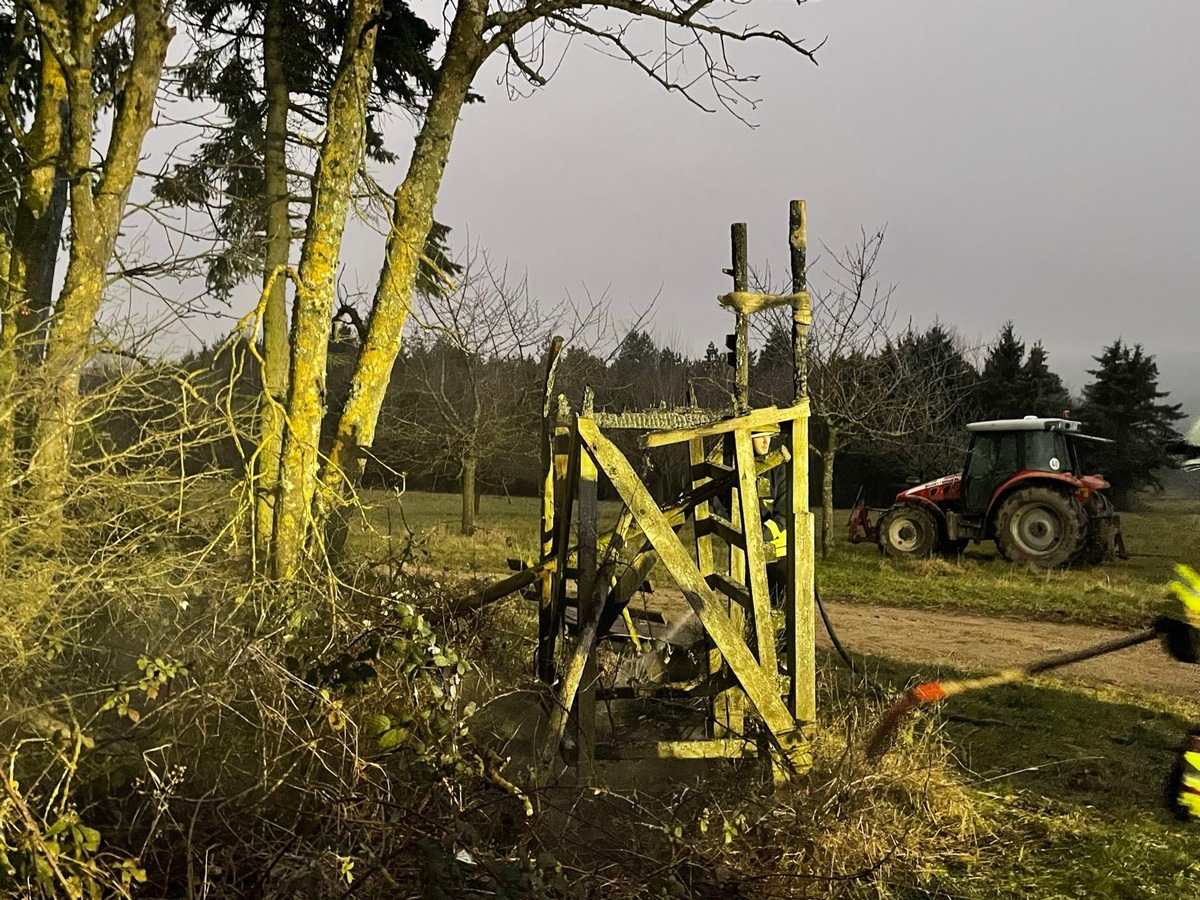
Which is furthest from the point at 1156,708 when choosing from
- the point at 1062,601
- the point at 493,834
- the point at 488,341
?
the point at 488,341

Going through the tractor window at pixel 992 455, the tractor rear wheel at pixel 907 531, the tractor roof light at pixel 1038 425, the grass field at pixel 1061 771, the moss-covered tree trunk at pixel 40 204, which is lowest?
the grass field at pixel 1061 771

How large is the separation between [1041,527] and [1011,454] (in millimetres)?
1376

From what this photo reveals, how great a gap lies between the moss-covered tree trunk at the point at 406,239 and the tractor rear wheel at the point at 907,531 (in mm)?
11298

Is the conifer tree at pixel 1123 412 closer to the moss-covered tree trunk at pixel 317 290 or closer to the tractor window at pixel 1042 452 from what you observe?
→ the tractor window at pixel 1042 452

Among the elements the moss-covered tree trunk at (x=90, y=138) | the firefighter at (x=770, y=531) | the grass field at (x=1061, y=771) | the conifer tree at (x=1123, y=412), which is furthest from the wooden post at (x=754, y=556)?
the conifer tree at (x=1123, y=412)

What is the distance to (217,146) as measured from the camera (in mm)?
14039

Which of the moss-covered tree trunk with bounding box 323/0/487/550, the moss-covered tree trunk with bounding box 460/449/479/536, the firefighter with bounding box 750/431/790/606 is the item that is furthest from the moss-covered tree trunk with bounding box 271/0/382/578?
the moss-covered tree trunk with bounding box 460/449/479/536

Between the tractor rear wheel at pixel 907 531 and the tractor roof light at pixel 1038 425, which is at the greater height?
the tractor roof light at pixel 1038 425

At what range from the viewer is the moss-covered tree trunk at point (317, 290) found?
591 cm

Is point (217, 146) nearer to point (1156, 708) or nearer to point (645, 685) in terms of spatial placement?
point (645, 685)

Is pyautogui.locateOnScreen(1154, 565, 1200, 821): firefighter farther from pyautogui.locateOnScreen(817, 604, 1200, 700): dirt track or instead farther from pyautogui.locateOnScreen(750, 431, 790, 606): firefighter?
pyautogui.locateOnScreen(817, 604, 1200, 700): dirt track

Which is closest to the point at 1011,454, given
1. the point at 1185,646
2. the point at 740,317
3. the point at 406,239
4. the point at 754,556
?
the point at 740,317

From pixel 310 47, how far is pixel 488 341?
26.7ft

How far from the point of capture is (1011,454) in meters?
15.8
